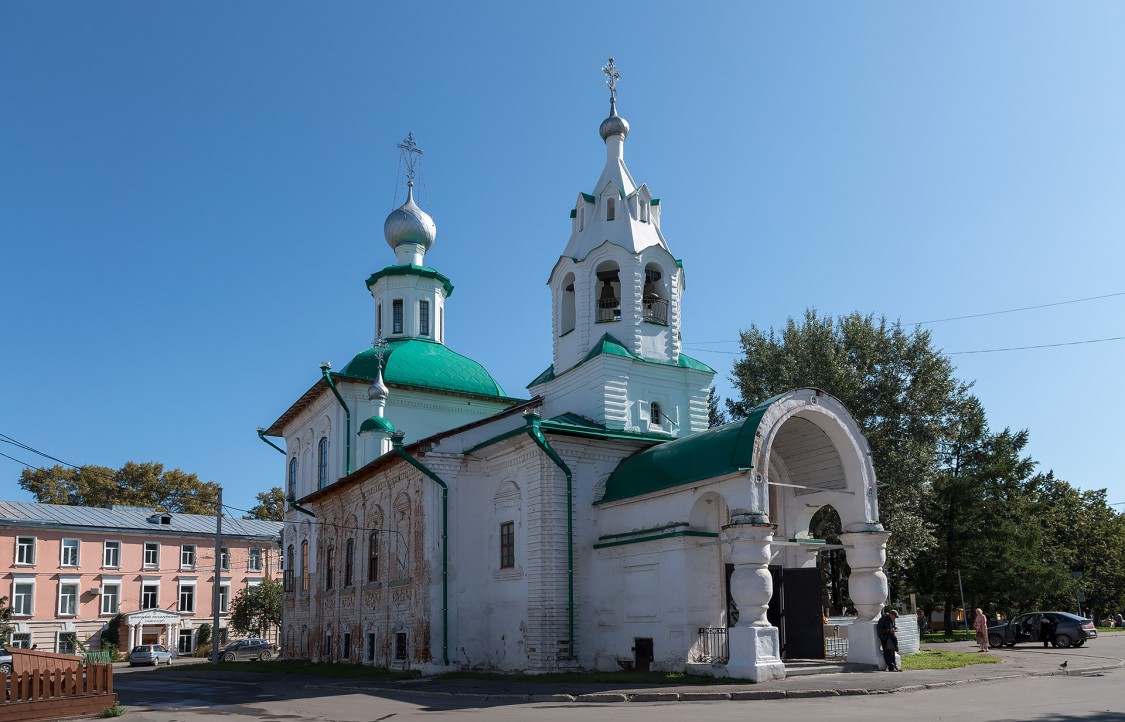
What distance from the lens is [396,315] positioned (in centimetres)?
3375

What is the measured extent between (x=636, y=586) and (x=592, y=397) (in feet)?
17.1

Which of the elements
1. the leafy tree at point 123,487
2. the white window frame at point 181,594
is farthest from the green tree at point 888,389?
the leafy tree at point 123,487

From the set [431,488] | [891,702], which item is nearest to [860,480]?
[891,702]

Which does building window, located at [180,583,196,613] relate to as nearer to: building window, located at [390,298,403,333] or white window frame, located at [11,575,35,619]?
white window frame, located at [11,575,35,619]

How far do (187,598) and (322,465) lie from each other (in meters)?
22.1

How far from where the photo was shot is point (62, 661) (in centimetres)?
1416

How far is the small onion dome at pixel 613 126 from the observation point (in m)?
26.1

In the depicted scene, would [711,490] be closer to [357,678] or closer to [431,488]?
[431,488]

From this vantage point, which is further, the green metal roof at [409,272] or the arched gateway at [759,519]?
the green metal roof at [409,272]

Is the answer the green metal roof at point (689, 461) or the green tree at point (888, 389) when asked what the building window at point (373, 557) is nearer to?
the green metal roof at point (689, 461)

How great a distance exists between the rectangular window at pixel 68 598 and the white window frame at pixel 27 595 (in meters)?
1.32

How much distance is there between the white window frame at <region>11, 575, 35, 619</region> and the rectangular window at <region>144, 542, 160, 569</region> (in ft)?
17.8

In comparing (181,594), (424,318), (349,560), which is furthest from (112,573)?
(424,318)

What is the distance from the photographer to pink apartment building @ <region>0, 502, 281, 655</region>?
43406 millimetres
